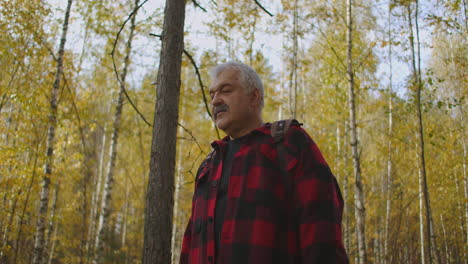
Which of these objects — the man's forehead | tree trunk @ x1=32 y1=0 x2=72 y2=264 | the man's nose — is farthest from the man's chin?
tree trunk @ x1=32 y1=0 x2=72 y2=264

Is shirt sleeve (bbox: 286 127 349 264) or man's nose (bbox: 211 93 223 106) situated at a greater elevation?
man's nose (bbox: 211 93 223 106)

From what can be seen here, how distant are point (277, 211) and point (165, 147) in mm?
961

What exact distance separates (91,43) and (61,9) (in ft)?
9.84

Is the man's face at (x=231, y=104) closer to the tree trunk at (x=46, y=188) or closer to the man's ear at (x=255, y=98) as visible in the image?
the man's ear at (x=255, y=98)

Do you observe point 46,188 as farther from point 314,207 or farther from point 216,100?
point 314,207

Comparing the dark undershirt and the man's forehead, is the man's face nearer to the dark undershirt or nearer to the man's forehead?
the man's forehead

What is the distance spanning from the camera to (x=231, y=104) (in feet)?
5.79

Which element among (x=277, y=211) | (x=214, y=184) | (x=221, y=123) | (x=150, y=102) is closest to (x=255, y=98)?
(x=221, y=123)

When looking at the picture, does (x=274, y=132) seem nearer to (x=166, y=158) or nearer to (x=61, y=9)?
(x=166, y=158)

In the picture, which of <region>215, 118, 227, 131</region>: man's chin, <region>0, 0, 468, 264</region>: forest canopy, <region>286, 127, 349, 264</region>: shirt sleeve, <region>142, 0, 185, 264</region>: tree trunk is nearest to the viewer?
<region>286, 127, 349, 264</region>: shirt sleeve

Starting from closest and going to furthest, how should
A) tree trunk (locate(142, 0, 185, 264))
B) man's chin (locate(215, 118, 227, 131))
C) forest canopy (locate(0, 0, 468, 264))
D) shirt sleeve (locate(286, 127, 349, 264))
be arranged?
1. shirt sleeve (locate(286, 127, 349, 264))
2. man's chin (locate(215, 118, 227, 131))
3. tree trunk (locate(142, 0, 185, 264))
4. forest canopy (locate(0, 0, 468, 264))

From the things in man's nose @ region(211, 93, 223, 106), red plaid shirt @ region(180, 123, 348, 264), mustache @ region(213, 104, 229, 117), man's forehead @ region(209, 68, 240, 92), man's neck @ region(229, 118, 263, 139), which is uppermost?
man's forehead @ region(209, 68, 240, 92)

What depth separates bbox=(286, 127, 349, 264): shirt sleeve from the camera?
4.21 feet

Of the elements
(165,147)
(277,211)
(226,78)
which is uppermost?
(226,78)
